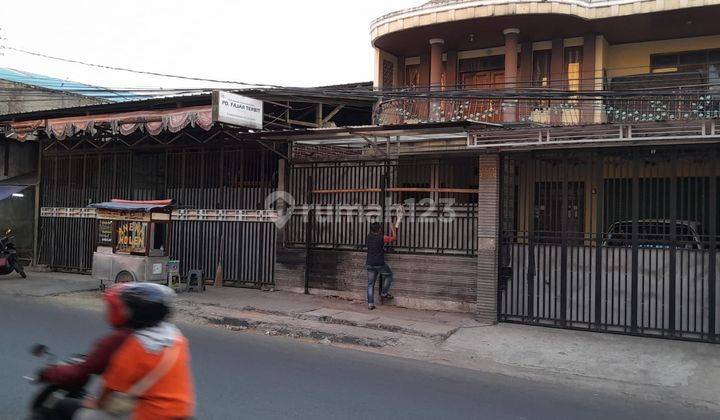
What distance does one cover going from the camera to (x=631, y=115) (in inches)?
556

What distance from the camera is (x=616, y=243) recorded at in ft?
30.1

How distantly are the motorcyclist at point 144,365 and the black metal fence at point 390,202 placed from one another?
27.8 ft

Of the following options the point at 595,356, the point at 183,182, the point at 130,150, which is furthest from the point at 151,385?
the point at 130,150

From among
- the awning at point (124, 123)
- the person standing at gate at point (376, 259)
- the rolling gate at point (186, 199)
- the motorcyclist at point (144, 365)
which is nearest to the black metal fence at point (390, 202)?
the person standing at gate at point (376, 259)

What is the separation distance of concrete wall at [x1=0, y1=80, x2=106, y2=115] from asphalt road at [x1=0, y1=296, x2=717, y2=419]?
14614mm

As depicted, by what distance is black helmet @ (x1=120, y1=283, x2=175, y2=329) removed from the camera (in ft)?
8.71

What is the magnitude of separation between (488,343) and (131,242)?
25.3 ft

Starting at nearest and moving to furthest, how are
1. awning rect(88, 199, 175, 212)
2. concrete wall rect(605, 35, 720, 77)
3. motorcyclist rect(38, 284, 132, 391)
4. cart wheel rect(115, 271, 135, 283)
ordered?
motorcyclist rect(38, 284, 132, 391), awning rect(88, 199, 175, 212), cart wheel rect(115, 271, 135, 283), concrete wall rect(605, 35, 720, 77)

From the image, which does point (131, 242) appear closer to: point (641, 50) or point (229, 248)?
point (229, 248)

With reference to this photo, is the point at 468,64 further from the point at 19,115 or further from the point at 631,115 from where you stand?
the point at 19,115

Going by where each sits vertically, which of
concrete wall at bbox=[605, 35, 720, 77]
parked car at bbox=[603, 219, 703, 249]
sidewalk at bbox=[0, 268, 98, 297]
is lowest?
sidewalk at bbox=[0, 268, 98, 297]

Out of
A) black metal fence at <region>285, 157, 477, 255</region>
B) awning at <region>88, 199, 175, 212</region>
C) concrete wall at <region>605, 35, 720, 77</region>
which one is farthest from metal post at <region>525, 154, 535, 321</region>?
awning at <region>88, 199, 175, 212</region>

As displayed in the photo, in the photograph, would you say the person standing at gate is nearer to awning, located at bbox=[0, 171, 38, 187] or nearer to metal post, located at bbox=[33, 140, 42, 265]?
metal post, located at bbox=[33, 140, 42, 265]

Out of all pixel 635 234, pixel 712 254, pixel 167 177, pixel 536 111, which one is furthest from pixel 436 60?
pixel 712 254
